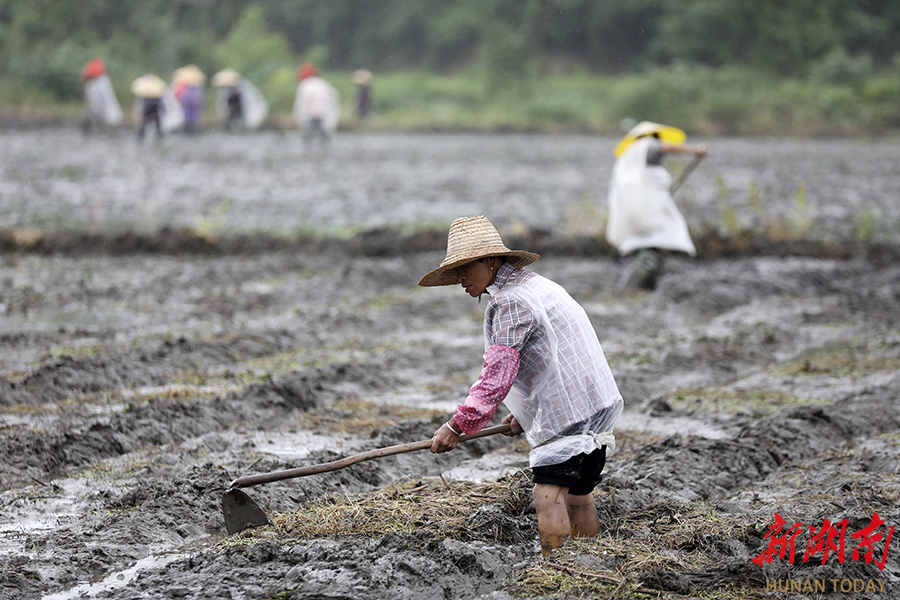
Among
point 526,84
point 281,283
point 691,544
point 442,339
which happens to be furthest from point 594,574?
point 526,84

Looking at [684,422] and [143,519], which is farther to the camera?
[684,422]

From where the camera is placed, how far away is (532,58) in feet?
148

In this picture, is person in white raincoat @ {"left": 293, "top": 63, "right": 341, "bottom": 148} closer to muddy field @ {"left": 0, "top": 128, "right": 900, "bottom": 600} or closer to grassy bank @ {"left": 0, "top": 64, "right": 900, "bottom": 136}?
muddy field @ {"left": 0, "top": 128, "right": 900, "bottom": 600}

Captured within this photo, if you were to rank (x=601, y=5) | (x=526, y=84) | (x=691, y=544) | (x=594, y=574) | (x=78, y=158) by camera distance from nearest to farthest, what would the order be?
(x=594, y=574), (x=691, y=544), (x=78, y=158), (x=526, y=84), (x=601, y=5)

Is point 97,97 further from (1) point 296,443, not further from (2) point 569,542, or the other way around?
(2) point 569,542

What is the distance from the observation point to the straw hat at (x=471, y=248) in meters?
3.74

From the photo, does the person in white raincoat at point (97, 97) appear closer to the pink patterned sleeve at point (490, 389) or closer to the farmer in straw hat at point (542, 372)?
the farmer in straw hat at point (542, 372)

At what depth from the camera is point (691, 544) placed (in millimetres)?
3818

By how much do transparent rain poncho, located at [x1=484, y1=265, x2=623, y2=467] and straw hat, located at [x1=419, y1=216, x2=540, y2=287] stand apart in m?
0.10

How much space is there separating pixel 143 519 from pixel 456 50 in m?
50.3

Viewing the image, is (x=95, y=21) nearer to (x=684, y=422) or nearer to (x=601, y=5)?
(x=601, y=5)

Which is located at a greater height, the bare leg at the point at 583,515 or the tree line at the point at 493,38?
the tree line at the point at 493,38

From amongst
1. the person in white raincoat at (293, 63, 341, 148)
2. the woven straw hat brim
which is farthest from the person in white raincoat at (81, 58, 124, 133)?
the woven straw hat brim

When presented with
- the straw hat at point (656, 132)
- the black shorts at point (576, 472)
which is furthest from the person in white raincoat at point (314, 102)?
the black shorts at point (576, 472)
